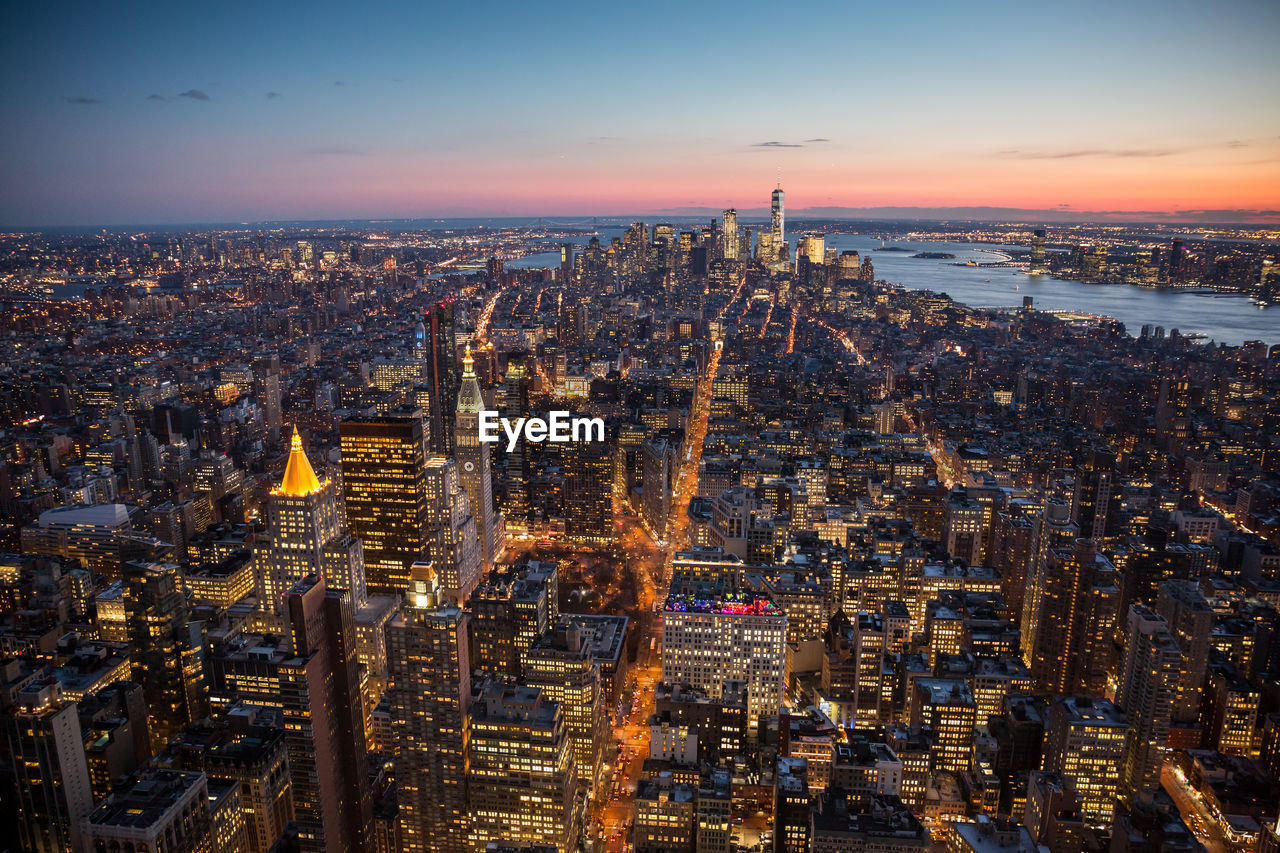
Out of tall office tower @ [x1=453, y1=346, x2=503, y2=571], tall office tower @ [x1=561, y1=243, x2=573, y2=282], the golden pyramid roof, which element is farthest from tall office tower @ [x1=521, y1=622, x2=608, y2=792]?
tall office tower @ [x1=561, y1=243, x2=573, y2=282]

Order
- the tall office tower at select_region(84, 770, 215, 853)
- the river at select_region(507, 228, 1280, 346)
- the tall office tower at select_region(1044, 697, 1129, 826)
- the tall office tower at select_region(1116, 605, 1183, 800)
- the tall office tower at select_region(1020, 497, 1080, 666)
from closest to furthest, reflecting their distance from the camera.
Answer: the tall office tower at select_region(84, 770, 215, 853)
the tall office tower at select_region(1044, 697, 1129, 826)
the tall office tower at select_region(1116, 605, 1183, 800)
the tall office tower at select_region(1020, 497, 1080, 666)
the river at select_region(507, 228, 1280, 346)

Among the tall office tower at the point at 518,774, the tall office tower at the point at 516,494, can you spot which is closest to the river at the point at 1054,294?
the tall office tower at the point at 516,494

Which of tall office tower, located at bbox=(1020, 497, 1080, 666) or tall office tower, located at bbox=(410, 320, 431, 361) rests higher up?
tall office tower, located at bbox=(410, 320, 431, 361)

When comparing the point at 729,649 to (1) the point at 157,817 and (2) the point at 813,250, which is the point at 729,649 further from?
(2) the point at 813,250

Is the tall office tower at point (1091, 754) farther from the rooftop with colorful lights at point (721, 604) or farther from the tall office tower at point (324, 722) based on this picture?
the tall office tower at point (324, 722)

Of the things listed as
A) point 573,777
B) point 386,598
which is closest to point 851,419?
point 386,598

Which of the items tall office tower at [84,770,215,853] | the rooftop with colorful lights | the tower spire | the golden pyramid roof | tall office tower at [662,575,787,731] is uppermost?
the tower spire

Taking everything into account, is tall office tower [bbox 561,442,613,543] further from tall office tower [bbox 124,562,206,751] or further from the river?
the river

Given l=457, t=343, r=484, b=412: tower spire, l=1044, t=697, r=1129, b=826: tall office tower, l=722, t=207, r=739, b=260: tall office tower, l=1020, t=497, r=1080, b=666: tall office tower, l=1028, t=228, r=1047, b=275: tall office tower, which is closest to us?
l=1044, t=697, r=1129, b=826: tall office tower
